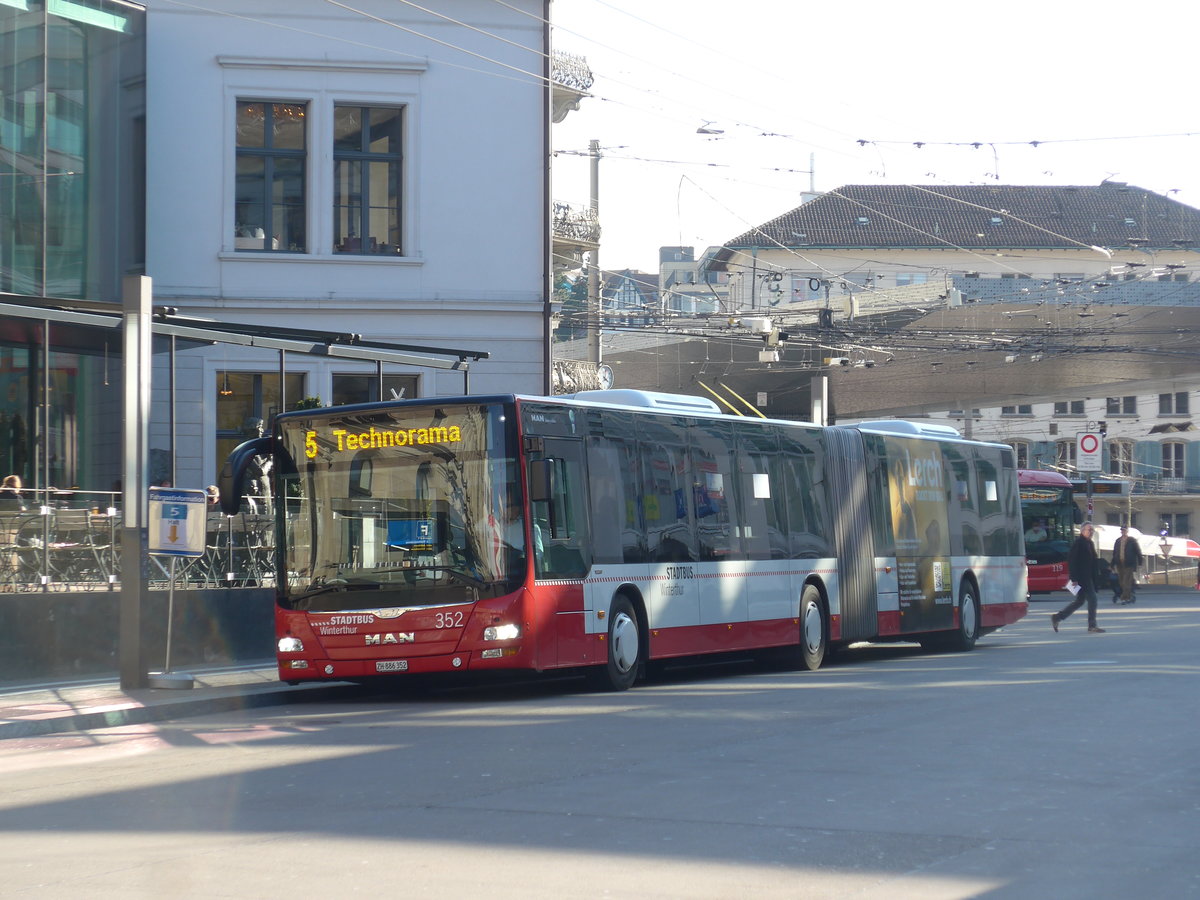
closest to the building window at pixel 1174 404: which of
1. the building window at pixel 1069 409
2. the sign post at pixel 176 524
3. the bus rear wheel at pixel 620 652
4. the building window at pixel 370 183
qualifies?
the building window at pixel 1069 409

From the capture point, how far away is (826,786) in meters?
8.82

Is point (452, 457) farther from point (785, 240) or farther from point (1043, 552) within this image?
point (785, 240)

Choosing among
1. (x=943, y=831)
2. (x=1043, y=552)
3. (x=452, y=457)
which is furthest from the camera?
(x=1043, y=552)

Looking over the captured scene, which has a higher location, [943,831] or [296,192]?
[296,192]

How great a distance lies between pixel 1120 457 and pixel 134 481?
77294 mm

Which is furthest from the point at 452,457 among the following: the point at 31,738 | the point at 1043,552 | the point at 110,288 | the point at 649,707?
the point at 1043,552

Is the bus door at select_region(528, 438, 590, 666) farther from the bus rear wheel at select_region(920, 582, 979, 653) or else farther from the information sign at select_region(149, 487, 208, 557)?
the bus rear wheel at select_region(920, 582, 979, 653)

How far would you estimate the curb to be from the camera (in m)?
12.6

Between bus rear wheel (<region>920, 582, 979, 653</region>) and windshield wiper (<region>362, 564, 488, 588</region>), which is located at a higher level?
windshield wiper (<region>362, 564, 488, 588</region>)

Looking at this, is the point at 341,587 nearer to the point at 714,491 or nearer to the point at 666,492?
the point at 666,492

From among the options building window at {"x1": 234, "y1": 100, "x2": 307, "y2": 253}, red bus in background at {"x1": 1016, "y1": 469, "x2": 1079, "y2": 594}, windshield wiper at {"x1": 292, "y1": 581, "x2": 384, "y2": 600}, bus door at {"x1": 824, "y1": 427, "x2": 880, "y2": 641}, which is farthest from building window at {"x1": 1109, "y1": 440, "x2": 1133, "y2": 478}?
windshield wiper at {"x1": 292, "y1": 581, "x2": 384, "y2": 600}

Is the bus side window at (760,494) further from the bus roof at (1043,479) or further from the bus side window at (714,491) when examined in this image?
the bus roof at (1043,479)

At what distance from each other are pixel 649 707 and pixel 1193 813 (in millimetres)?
6093

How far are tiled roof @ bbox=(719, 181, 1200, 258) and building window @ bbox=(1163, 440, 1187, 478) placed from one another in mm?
11188
